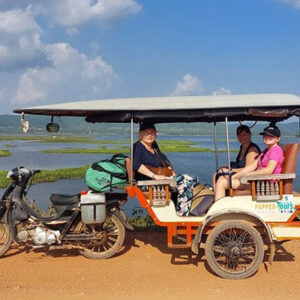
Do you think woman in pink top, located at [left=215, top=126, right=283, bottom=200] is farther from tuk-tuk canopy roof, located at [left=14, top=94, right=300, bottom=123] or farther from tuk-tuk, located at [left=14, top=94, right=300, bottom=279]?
tuk-tuk canopy roof, located at [left=14, top=94, right=300, bottom=123]

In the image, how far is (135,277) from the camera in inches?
187

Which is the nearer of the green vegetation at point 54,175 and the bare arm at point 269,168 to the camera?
the bare arm at point 269,168

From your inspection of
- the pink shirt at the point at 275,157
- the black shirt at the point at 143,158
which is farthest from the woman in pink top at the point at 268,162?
the black shirt at the point at 143,158

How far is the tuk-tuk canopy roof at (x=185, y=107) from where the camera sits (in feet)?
15.5

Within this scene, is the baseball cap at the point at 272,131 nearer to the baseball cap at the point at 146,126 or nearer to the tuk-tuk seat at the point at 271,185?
the tuk-tuk seat at the point at 271,185

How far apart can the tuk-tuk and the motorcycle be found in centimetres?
59

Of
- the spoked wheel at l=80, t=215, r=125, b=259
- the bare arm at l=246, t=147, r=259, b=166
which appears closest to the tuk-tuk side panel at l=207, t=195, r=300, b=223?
the bare arm at l=246, t=147, r=259, b=166

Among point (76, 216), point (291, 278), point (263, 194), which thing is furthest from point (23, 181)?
point (291, 278)

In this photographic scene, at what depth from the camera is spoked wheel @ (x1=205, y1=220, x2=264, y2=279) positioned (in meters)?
4.67

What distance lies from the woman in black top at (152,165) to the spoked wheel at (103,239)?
2.49ft

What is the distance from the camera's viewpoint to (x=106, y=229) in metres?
5.43

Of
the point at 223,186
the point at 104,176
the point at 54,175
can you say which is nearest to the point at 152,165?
the point at 104,176

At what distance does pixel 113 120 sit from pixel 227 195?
5.91 feet

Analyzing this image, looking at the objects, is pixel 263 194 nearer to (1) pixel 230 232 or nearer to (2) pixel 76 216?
(1) pixel 230 232
